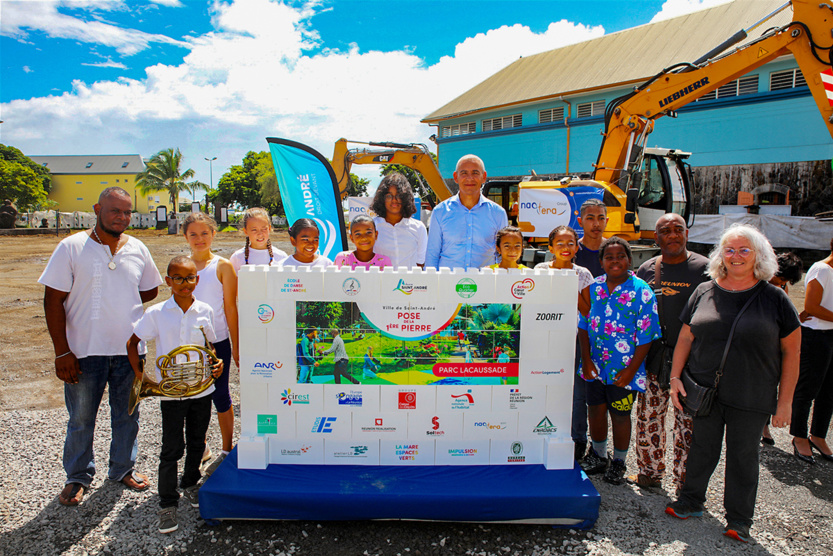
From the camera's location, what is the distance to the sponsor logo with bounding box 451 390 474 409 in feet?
9.81

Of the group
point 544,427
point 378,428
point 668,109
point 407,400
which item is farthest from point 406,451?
point 668,109

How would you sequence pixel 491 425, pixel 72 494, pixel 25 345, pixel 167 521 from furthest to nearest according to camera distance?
pixel 25 345
pixel 72 494
pixel 491 425
pixel 167 521

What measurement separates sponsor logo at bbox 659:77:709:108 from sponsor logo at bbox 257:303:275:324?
9256mm

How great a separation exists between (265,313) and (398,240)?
145 centimetres

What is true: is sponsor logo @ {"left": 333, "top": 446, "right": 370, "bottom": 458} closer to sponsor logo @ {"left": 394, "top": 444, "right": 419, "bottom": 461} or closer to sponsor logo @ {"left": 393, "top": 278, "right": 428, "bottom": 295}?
sponsor logo @ {"left": 394, "top": 444, "right": 419, "bottom": 461}

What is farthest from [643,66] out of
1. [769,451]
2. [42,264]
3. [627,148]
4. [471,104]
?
[42,264]

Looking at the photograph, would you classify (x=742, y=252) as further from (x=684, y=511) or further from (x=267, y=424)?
(x=267, y=424)

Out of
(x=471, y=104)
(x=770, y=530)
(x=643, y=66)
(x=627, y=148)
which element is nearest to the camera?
(x=770, y=530)

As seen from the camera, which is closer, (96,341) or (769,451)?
(96,341)

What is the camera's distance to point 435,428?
302 centimetres

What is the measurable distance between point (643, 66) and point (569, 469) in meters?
22.3

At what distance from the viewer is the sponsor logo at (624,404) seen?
3270mm

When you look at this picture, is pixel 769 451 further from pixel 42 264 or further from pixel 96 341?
pixel 42 264

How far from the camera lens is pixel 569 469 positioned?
120 inches
